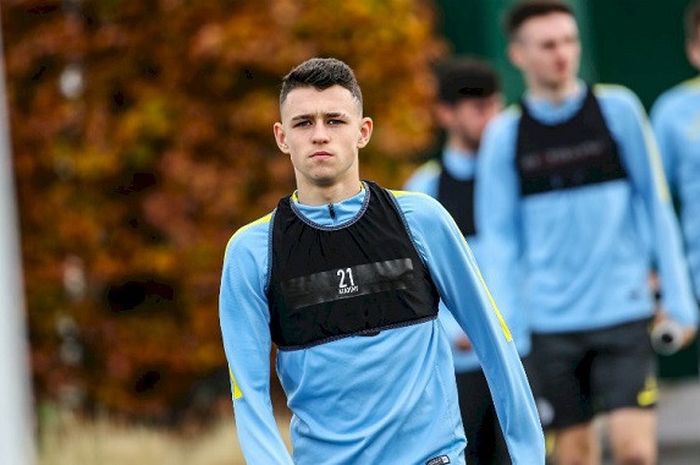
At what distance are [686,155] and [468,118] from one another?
107cm

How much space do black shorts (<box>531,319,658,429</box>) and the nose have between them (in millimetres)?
3826

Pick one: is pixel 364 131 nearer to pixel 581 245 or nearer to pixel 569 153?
pixel 569 153

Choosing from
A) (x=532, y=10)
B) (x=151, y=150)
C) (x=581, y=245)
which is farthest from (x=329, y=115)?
(x=151, y=150)

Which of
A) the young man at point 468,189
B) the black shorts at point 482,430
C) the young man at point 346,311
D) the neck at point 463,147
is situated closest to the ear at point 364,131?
the young man at point 346,311

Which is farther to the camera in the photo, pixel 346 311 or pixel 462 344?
pixel 462 344

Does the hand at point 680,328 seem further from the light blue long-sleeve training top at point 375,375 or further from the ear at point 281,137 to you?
the ear at point 281,137

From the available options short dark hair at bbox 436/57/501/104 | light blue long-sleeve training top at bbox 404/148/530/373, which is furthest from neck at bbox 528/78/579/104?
short dark hair at bbox 436/57/501/104

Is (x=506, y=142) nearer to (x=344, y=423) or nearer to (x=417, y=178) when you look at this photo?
(x=417, y=178)

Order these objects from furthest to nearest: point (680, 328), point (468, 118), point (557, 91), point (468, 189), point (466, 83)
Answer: point (466, 83), point (468, 118), point (468, 189), point (557, 91), point (680, 328)

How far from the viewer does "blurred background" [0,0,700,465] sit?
47.3 feet

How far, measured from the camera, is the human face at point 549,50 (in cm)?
1029

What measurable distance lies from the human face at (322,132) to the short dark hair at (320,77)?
2 cm

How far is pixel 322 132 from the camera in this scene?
6.44 metres

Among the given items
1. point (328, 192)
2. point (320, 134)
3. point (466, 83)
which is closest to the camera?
point (320, 134)
